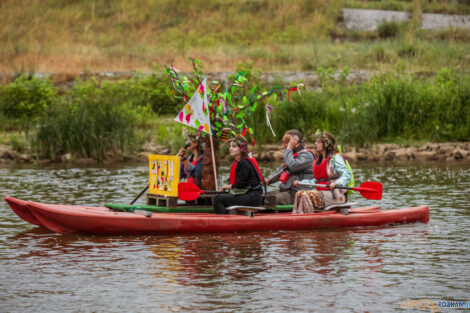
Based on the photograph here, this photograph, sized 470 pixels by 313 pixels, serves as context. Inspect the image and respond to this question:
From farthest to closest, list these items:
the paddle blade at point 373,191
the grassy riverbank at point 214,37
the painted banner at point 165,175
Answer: the grassy riverbank at point 214,37, the paddle blade at point 373,191, the painted banner at point 165,175

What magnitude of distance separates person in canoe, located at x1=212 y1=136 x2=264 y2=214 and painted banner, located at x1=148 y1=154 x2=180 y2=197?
1.91 ft

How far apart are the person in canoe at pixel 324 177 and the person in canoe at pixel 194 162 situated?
1.44 meters

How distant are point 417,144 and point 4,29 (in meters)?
24.1

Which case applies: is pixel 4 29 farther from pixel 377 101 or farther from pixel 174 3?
pixel 377 101

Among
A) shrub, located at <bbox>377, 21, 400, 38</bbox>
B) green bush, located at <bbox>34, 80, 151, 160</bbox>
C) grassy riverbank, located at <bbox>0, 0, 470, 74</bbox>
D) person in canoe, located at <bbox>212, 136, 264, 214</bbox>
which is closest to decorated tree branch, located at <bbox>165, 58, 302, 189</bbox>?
person in canoe, located at <bbox>212, 136, 264, 214</bbox>

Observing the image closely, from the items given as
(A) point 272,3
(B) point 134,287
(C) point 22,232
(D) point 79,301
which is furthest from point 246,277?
(A) point 272,3

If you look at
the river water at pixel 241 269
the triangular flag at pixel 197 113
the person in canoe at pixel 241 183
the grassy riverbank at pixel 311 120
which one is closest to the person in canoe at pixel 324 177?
the river water at pixel 241 269

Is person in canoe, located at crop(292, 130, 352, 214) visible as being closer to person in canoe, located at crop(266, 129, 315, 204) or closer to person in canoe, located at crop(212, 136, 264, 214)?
person in canoe, located at crop(266, 129, 315, 204)

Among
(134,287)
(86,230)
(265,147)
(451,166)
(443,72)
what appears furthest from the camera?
(443,72)

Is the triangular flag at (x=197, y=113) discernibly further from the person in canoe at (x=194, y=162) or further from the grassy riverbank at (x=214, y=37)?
A: the grassy riverbank at (x=214, y=37)

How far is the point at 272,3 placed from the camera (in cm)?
4538

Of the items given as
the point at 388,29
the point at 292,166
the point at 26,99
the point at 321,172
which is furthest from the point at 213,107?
the point at 388,29

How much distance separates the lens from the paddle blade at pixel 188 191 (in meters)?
11.5

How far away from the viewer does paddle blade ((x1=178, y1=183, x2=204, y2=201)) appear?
11539 millimetres
